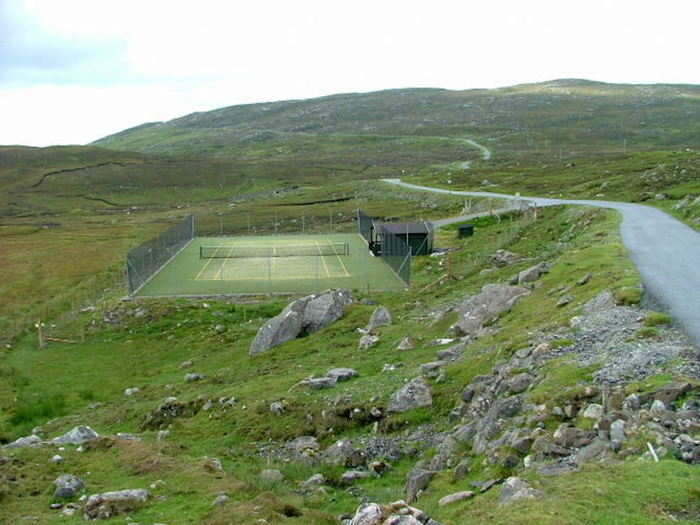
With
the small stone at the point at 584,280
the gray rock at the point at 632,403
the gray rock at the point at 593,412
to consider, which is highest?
the small stone at the point at 584,280

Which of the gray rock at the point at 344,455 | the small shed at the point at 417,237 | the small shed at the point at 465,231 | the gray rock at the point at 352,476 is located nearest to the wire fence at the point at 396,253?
the small shed at the point at 417,237

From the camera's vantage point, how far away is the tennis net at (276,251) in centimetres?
6894

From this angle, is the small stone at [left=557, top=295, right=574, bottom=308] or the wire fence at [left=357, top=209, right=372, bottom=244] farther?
the wire fence at [left=357, top=209, right=372, bottom=244]

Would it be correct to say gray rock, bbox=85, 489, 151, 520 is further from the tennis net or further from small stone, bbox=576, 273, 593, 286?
the tennis net

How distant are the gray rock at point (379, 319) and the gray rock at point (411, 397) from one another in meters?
11.7

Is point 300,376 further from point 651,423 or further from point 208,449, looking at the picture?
point 651,423

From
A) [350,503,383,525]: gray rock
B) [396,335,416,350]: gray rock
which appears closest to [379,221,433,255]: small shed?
[396,335,416,350]: gray rock

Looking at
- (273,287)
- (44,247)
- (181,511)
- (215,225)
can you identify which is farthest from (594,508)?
(215,225)

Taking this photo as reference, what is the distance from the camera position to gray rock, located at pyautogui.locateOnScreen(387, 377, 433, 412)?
1978 centimetres

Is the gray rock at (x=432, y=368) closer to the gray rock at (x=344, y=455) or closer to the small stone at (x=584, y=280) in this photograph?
the gray rock at (x=344, y=455)

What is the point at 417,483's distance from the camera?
14.1 m

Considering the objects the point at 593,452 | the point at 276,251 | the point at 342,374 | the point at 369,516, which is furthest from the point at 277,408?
the point at 276,251

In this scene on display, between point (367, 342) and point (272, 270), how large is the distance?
1212 inches

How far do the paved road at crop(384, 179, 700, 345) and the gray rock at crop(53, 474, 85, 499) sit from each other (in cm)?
1479
